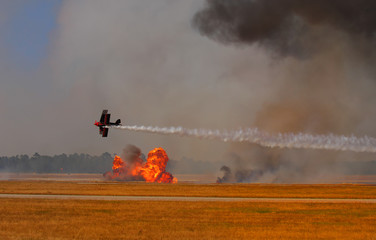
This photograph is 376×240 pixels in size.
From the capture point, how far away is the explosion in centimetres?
13362

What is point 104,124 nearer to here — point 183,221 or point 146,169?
point 183,221

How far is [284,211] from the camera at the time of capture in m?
41.4

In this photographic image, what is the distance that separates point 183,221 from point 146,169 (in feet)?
340

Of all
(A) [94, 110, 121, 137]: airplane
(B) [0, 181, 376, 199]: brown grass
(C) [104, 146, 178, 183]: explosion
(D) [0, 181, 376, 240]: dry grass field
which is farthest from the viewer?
(C) [104, 146, 178, 183]: explosion

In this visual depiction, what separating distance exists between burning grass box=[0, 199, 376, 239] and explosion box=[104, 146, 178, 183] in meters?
87.6

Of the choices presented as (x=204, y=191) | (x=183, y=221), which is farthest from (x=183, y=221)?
(x=204, y=191)

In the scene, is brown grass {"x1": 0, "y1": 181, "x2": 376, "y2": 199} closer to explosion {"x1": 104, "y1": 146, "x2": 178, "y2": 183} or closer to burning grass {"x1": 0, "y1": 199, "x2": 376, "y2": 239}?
burning grass {"x1": 0, "y1": 199, "x2": 376, "y2": 239}

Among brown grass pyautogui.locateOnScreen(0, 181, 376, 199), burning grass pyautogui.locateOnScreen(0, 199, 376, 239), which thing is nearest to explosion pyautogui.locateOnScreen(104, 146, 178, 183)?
brown grass pyautogui.locateOnScreen(0, 181, 376, 199)

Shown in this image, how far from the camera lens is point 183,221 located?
33.3m

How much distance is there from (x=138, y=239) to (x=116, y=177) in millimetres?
121292

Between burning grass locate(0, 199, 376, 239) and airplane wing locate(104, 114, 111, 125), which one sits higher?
airplane wing locate(104, 114, 111, 125)

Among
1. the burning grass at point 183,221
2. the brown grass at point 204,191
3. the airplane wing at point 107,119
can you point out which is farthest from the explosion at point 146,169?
the burning grass at point 183,221

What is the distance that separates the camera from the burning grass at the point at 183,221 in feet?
90.4

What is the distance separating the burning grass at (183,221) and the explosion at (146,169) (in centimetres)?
8757
